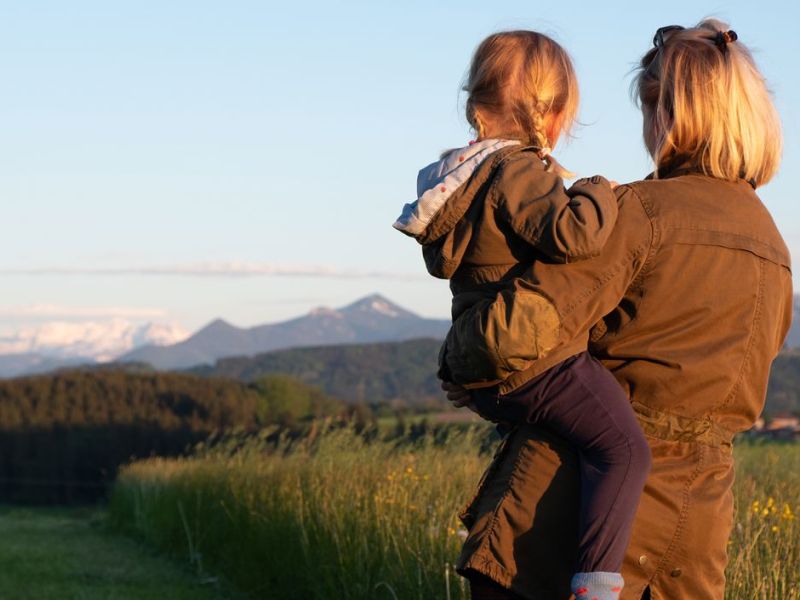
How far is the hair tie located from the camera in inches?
101

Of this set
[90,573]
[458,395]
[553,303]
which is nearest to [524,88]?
[553,303]

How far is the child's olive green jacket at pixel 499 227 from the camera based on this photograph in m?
2.39

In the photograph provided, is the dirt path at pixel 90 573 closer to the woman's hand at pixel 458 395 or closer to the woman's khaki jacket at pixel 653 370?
the woman's hand at pixel 458 395

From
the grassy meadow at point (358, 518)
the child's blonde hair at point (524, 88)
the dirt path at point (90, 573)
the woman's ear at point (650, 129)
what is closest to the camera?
the woman's ear at point (650, 129)

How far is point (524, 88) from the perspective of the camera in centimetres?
275

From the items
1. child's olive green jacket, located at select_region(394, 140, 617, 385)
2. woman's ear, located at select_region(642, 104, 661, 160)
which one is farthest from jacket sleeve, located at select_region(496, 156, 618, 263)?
woman's ear, located at select_region(642, 104, 661, 160)

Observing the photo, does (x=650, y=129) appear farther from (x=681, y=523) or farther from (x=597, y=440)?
(x=681, y=523)

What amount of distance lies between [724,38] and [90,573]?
28.7 feet

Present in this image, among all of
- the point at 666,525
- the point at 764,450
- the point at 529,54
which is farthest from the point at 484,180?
the point at 764,450

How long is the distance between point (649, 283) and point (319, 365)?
13633 cm

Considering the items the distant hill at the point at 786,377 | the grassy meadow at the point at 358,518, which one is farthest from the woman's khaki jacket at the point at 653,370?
the distant hill at the point at 786,377

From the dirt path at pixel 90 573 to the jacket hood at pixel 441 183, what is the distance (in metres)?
6.60

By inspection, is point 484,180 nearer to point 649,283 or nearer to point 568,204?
point 568,204

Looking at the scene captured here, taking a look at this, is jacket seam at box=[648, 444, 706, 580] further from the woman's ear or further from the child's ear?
the child's ear
